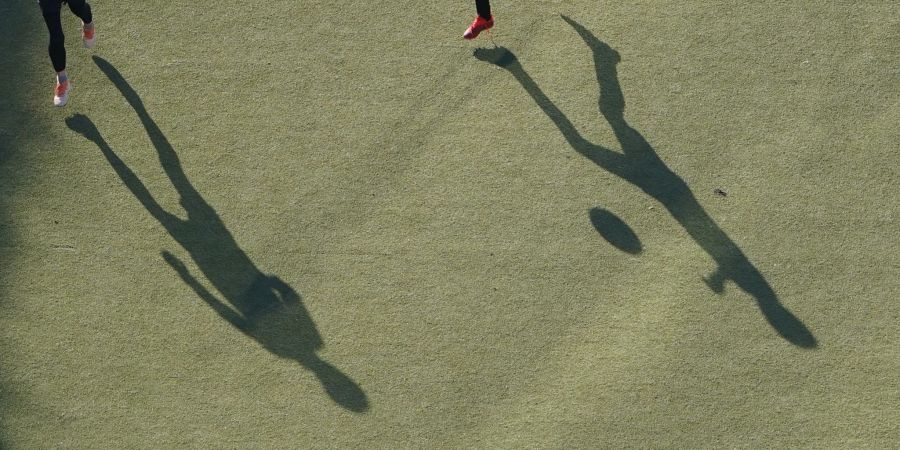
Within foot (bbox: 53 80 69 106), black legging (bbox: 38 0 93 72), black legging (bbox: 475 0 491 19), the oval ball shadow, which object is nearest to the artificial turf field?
the oval ball shadow

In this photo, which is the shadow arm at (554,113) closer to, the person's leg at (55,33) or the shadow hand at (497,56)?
the shadow hand at (497,56)

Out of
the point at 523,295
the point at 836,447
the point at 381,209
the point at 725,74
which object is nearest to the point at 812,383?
the point at 836,447

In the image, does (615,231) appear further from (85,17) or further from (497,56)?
(85,17)

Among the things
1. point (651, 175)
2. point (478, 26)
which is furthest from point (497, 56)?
point (651, 175)

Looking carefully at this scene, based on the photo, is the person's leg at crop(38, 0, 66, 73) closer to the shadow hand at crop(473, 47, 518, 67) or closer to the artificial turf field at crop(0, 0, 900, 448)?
the artificial turf field at crop(0, 0, 900, 448)

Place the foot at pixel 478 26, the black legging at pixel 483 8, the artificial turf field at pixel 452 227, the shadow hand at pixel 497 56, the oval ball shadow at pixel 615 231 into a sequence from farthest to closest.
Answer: the shadow hand at pixel 497 56 → the foot at pixel 478 26 → the black legging at pixel 483 8 → the oval ball shadow at pixel 615 231 → the artificial turf field at pixel 452 227

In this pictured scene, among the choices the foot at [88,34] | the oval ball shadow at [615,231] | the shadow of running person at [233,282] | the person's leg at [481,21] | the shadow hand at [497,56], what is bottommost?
the shadow of running person at [233,282]

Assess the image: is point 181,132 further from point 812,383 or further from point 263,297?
point 812,383

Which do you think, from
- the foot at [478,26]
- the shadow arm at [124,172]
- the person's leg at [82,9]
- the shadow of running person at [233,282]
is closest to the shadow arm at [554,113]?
the foot at [478,26]
